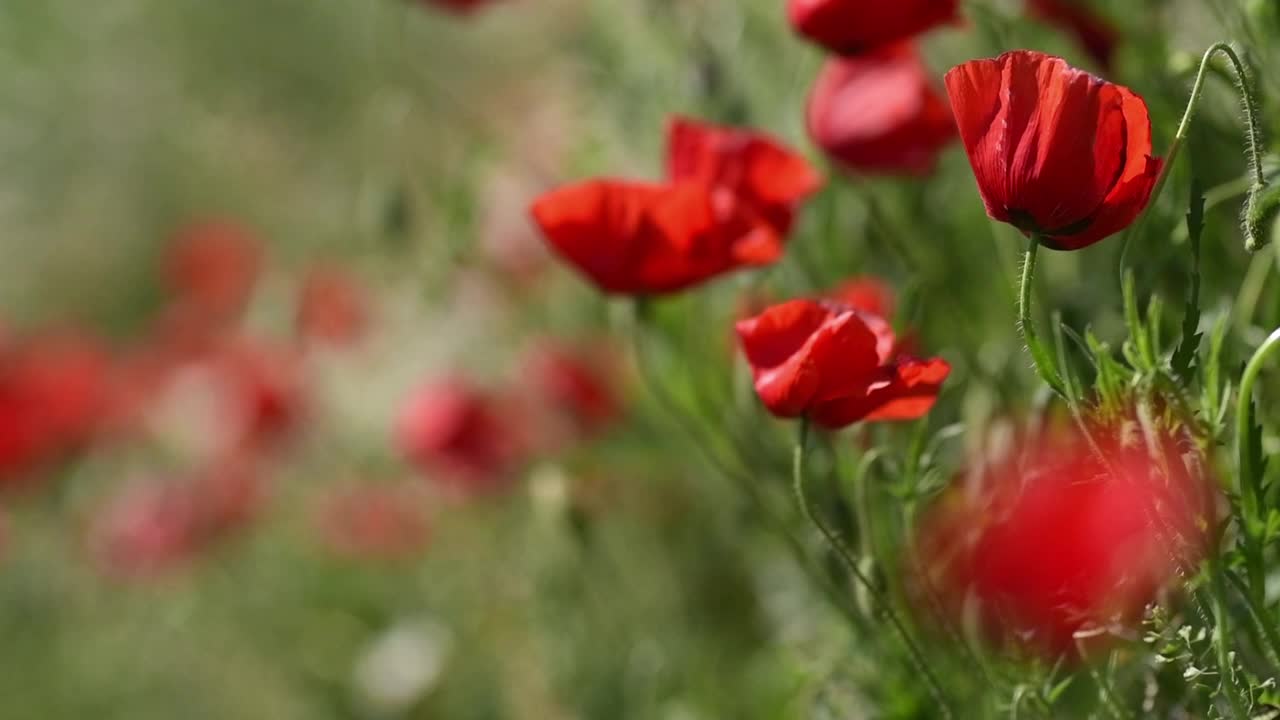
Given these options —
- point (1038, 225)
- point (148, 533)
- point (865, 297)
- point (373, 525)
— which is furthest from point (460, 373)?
point (1038, 225)

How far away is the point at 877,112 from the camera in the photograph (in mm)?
1118

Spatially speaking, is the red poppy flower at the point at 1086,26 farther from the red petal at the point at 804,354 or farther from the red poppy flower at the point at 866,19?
the red petal at the point at 804,354

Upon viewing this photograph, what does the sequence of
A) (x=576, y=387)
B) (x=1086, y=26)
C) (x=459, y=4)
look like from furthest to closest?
(x=576, y=387) → (x=459, y=4) → (x=1086, y=26)

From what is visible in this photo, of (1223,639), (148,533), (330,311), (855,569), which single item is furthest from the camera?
(330,311)

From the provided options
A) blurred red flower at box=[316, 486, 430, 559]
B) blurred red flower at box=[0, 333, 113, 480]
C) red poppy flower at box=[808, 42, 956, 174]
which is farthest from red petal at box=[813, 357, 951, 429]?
blurred red flower at box=[0, 333, 113, 480]

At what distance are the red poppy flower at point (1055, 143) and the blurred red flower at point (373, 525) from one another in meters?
1.57

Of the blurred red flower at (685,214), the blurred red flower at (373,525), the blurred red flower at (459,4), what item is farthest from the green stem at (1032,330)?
the blurred red flower at (373,525)

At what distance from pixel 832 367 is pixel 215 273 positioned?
2.19 metres

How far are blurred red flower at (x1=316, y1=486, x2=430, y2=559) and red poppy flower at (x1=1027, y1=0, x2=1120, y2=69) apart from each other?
52.2 inches

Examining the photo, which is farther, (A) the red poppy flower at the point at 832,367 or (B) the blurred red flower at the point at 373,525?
(B) the blurred red flower at the point at 373,525

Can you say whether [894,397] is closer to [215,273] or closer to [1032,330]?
[1032,330]

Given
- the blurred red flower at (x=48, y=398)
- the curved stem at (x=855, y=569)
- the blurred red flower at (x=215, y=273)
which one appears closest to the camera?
the curved stem at (x=855, y=569)

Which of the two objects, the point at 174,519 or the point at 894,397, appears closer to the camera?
the point at 894,397

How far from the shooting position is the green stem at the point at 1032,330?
683 mm
